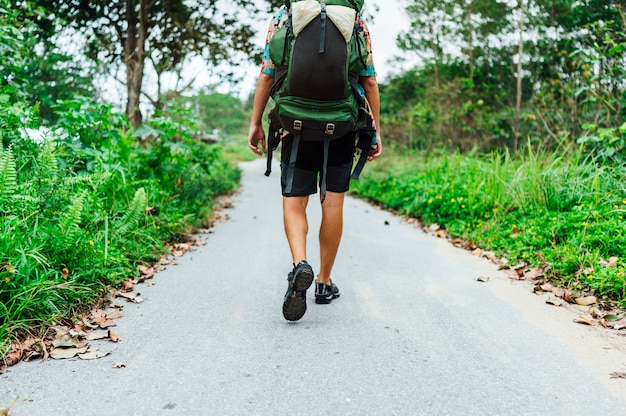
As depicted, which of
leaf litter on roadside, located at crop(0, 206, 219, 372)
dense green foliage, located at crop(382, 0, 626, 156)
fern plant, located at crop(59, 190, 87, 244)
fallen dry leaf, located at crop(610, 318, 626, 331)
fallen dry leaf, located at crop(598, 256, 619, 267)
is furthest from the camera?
dense green foliage, located at crop(382, 0, 626, 156)

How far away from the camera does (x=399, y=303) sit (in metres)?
3.36

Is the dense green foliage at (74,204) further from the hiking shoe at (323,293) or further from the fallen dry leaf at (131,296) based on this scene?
the hiking shoe at (323,293)

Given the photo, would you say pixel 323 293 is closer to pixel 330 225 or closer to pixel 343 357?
pixel 330 225

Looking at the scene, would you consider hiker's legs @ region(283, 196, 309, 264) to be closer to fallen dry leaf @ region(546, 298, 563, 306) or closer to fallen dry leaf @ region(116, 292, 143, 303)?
fallen dry leaf @ region(116, 292, 143, 303)

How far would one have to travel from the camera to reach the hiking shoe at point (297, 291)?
8.75 ft

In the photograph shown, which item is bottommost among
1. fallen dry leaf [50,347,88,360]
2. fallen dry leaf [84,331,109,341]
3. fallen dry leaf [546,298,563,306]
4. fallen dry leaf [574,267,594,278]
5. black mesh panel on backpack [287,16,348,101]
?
fallen dry leaf [84,331,109,341]

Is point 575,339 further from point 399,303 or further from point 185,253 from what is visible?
point 185,253

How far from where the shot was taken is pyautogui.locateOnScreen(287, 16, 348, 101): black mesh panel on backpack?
2.62 m

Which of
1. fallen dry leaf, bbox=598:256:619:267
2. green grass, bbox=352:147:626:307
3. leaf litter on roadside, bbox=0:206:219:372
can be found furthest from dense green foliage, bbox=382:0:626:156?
leaf litter on roadside, bbox=0:206:219:372

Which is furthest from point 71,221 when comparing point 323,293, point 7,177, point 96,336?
point 323,293

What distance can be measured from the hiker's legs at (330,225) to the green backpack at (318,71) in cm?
24

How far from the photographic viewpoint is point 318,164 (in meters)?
3.08

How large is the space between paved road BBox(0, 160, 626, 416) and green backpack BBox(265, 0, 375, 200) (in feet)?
2.88

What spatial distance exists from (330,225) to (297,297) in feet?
1.96
